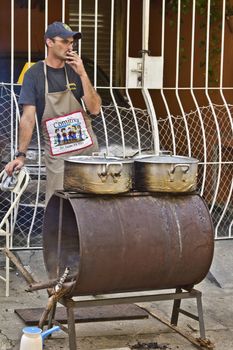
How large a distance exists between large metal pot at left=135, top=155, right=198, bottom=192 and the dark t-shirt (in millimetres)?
1230

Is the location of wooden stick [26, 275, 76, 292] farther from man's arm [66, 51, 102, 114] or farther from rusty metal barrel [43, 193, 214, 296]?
man's arm [66, 51, 102, 114]

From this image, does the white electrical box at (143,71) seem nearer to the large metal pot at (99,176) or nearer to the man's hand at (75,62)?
the man's hand at (75,62)

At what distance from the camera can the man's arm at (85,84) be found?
A: 6020 millimetres

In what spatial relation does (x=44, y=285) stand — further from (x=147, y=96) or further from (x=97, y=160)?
(x=147, y=96)

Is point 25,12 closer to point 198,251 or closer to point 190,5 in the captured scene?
point 190,5

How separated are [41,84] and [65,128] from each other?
1.27 ft

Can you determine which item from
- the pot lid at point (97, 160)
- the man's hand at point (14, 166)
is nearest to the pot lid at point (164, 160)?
the pot lid at point (97, 160)

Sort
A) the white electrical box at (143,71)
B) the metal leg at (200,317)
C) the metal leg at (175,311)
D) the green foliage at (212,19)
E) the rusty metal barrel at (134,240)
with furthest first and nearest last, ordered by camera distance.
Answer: the green foliage at (212,19) < the white electrical box at (143,71) < the metal leg at (175,311) < the metal leg at (200,317) < the rusty metal barrel at (134,240)

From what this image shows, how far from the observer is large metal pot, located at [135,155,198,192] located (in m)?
5.16

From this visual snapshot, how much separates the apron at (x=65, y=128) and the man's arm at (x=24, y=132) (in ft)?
0.44

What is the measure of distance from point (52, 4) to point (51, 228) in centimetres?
599

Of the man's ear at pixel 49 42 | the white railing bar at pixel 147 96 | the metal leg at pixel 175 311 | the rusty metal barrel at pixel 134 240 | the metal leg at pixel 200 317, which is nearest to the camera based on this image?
the rusty metal barrel at pixel 134 240

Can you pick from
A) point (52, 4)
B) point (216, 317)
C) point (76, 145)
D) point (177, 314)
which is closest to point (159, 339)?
point (177, 314)

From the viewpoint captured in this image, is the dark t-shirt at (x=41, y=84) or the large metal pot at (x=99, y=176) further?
the dark t-shirt at (x=41, y=84)
